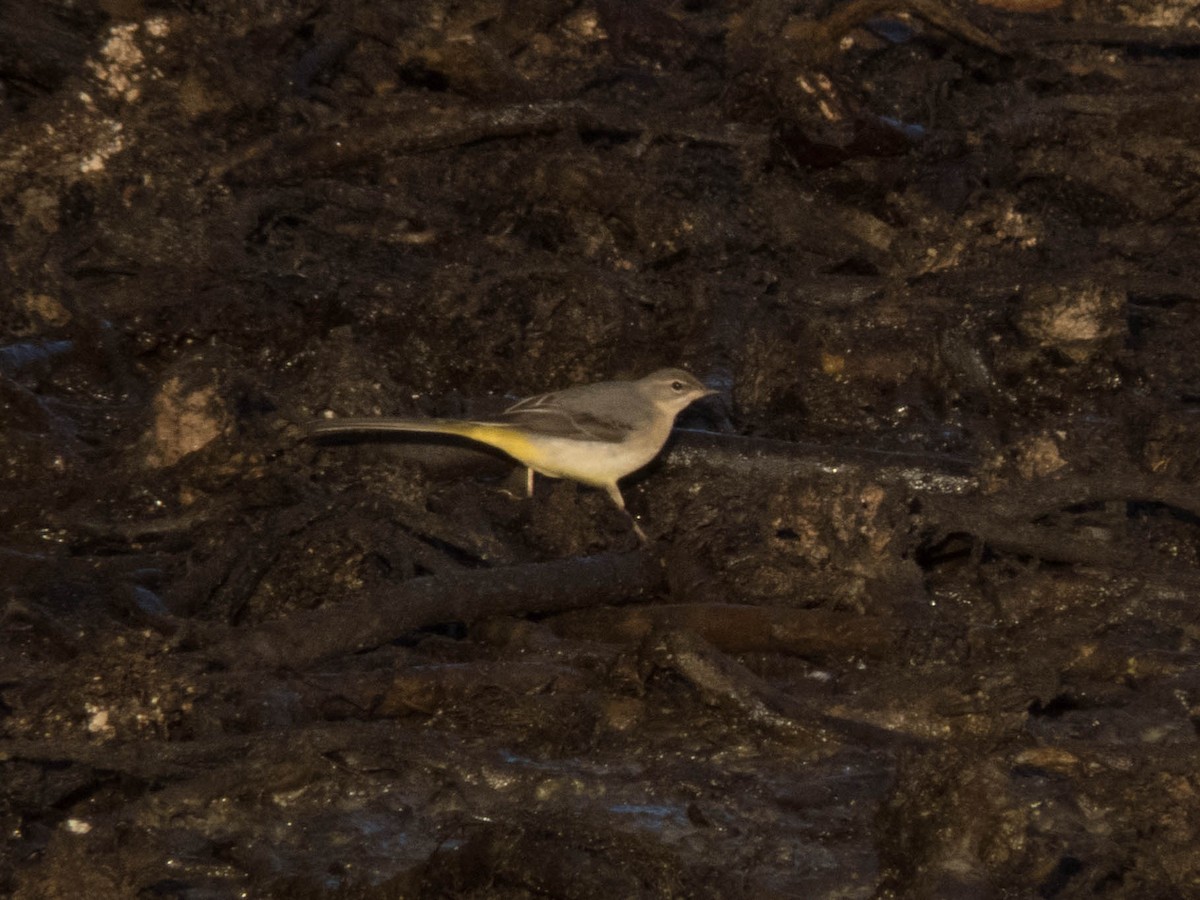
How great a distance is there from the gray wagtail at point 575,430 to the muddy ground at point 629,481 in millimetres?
143

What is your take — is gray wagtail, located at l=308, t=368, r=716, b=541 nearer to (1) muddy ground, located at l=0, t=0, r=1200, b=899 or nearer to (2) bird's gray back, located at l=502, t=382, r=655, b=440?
(2) bird's gray back, located at l=502, t=382, r=655, b=440

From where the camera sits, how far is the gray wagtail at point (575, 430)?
26.1 ft

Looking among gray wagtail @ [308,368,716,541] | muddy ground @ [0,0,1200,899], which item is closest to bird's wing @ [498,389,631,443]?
gray wagtail @ [308,368,716,541]

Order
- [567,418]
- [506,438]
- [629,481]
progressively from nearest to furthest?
[506,438] < [567,418] < [629,481]

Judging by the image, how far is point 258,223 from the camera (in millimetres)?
9625

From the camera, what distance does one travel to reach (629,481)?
27.8ft

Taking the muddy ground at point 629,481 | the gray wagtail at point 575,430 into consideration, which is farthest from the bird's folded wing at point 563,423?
the muddy ground at point 629,481

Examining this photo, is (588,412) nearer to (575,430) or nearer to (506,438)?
(575,430)

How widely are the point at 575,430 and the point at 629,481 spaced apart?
1.55 ft

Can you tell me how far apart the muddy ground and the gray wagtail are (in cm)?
14

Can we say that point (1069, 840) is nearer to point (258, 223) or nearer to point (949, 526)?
point (949, 526)

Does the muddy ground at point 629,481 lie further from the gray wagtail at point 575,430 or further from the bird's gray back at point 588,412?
the bird's gray back at point 588,412

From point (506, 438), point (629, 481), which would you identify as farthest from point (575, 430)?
point (629, 481)

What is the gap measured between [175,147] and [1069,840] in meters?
6.44
